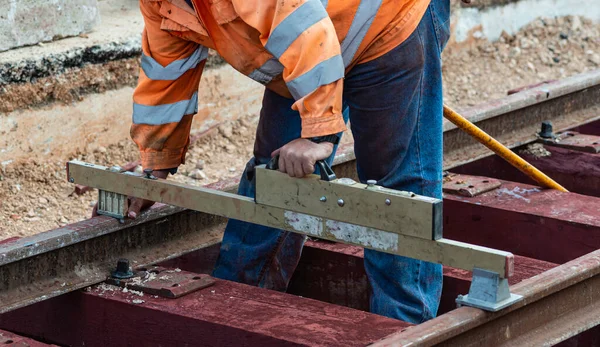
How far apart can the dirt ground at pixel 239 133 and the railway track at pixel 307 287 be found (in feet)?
4.81

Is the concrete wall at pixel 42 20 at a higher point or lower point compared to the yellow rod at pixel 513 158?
higher

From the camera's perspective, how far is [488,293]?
10.5 feet

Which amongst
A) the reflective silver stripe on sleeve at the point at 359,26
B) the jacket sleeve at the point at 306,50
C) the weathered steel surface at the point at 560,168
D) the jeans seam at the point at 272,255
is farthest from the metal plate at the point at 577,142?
the jacket sleeve at the point at 306,50

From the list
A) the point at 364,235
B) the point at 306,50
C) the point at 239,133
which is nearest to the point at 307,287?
the point at 364,235

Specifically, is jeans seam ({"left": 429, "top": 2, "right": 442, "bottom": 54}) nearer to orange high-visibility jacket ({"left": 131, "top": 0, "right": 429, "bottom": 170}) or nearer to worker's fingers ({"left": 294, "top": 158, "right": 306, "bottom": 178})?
orange high-visibility jacket ({"left": 131, "top": 0, "right": 429, "bottom": 170})

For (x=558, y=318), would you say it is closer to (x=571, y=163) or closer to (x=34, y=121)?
(x=571, y=163)

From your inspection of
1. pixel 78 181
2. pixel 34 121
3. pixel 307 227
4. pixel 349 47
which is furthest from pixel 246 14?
pixel 34 121

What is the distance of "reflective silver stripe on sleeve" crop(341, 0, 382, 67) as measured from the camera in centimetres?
346

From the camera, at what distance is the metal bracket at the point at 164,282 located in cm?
Result: 362

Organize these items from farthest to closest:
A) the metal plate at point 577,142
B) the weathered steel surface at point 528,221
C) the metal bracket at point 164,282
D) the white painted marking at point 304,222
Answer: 1. the metal plate at point 577,142
2. the weathered steel surface at point 528,221
3. the metal bracket at point 164,282
4. the white painted marking at point 304,222

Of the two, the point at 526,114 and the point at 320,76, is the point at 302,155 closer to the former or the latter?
the point at 320,76

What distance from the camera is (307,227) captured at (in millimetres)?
3447

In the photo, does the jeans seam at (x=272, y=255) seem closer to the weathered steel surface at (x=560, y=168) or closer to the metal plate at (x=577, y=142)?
the weathered steel surface at (x=560, y=168)

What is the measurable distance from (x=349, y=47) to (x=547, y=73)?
5371mm
